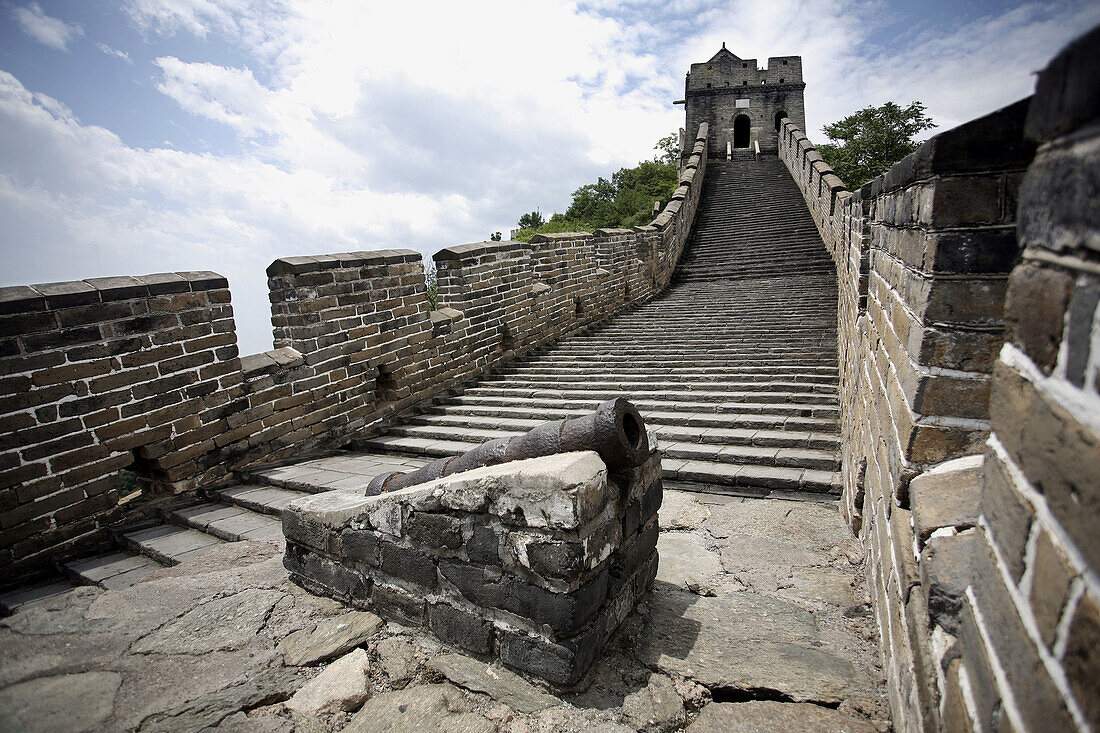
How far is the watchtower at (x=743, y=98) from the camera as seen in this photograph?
1142 inches

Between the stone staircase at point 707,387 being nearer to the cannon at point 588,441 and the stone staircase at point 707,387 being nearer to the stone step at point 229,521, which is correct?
the stone step at point 229,521

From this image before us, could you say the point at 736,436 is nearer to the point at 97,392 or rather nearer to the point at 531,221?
the point at 97,392

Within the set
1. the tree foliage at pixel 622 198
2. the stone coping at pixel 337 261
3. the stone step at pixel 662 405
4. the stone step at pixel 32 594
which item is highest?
the tree foliage at pixel 622 198

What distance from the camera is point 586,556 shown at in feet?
6.93

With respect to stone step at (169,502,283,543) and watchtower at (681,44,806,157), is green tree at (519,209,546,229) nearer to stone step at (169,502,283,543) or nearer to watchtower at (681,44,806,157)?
watchtower at (681,44,806,157)

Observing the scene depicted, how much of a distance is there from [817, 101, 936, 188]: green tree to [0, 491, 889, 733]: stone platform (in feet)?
79.7

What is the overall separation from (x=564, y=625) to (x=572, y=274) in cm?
770

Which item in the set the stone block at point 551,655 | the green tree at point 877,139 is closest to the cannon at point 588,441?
the stone block at point 551,655

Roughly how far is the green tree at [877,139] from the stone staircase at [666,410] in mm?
15890

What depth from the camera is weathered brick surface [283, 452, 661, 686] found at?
2.11m

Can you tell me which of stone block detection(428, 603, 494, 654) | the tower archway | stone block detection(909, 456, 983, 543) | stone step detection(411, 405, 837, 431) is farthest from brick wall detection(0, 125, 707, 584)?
the tower archway

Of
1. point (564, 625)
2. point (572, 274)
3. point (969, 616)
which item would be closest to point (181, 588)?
point (564, 625)

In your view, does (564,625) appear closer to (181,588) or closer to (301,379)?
(181,588)

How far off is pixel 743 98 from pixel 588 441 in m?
32.6
